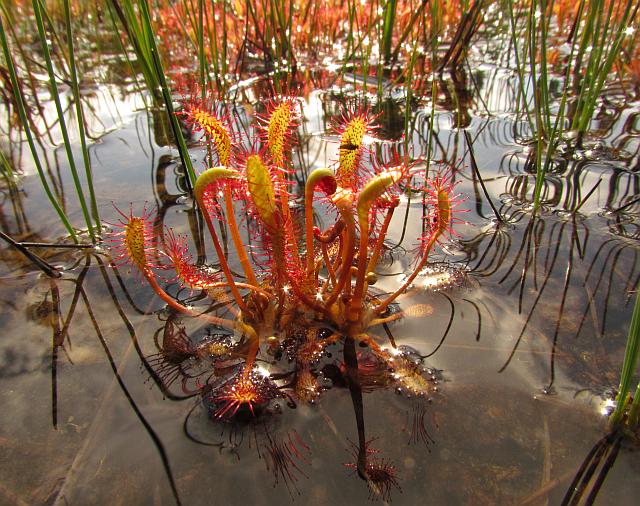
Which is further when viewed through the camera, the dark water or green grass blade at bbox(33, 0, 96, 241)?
green grass blade at bbox(33, 0, 96, 241)

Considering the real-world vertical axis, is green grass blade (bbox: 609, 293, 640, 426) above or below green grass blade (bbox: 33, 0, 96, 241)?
below

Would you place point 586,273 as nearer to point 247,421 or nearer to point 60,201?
point 247,421

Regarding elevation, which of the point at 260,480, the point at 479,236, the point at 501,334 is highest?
the point at 479,236

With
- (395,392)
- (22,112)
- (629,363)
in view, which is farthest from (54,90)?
(629,363)

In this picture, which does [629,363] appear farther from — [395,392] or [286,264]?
[286,264]

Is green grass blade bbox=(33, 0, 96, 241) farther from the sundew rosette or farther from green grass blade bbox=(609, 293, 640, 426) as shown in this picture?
green grass blade bbox=(609, 293, 640, 426)

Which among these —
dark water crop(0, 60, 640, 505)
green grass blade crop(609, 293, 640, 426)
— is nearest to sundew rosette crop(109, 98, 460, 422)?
dark water crop(0, 60, 640, 505)

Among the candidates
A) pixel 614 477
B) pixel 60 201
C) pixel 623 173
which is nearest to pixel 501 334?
pixel 614 477

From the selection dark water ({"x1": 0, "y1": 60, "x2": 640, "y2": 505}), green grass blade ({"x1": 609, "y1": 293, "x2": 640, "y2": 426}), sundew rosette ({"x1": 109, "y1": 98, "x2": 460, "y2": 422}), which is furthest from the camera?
sundew rosette ({"x1": 109, "y1": 98, "x2": 460, "y2": 422})
